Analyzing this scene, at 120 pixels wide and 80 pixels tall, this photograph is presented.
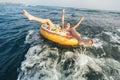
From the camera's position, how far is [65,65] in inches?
353

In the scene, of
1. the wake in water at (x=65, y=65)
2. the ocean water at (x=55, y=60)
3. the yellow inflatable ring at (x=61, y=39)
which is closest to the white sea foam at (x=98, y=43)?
the ocean water at (x=55, y=60)

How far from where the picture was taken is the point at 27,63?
9.01 metres

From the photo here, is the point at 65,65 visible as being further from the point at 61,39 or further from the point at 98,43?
the point at 98,43

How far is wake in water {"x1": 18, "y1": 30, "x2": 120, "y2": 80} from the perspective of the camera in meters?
7.93

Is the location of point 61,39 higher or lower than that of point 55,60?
higher

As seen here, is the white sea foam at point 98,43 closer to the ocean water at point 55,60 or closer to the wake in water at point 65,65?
the ocean water at point 55,60

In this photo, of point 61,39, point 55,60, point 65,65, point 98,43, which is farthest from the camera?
point 98,43

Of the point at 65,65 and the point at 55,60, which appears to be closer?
the point at 65,65

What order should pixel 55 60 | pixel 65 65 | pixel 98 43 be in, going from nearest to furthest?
pixel 65 65 < pixel 55 60 < pixel 98 43

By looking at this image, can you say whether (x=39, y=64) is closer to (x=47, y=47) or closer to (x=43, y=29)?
(x=47, y=47)

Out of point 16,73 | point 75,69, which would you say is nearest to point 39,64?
point 16,73

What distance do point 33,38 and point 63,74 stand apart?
21.1ft

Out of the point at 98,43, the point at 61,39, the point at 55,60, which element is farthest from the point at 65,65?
the point at 98,43

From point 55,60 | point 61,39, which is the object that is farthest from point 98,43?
point 55,60
